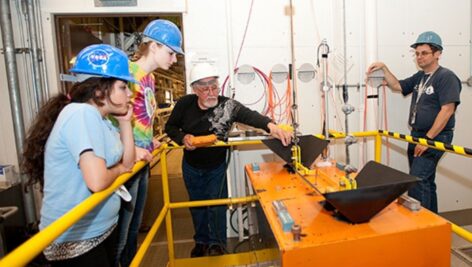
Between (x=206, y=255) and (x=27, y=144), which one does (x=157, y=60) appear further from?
(x=206, y=255)

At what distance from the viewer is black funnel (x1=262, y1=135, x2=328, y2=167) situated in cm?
170

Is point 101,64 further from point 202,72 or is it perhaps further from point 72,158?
point 202,72

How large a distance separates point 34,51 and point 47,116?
1899 mm

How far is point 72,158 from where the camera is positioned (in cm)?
100

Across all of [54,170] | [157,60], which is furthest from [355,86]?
[54,170]

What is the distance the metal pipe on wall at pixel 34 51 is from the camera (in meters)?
2.46

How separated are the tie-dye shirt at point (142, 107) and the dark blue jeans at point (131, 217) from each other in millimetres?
213

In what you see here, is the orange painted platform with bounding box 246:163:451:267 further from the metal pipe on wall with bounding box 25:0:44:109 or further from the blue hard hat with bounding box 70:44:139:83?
the metal pipe on wall with bounding box 25:0:44:109

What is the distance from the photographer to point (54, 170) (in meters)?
1.00

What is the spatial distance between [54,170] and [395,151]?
118 inches

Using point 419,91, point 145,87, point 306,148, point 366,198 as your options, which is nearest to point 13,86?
point 145,87

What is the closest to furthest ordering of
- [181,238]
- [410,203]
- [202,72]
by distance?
[410,203]
[202,72]
[181,238]

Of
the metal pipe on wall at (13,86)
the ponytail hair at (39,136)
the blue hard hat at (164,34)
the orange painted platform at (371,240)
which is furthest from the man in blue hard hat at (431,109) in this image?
the metal pipe on wall at (13,86)

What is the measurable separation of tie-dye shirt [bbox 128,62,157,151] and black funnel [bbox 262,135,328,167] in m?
0.84
